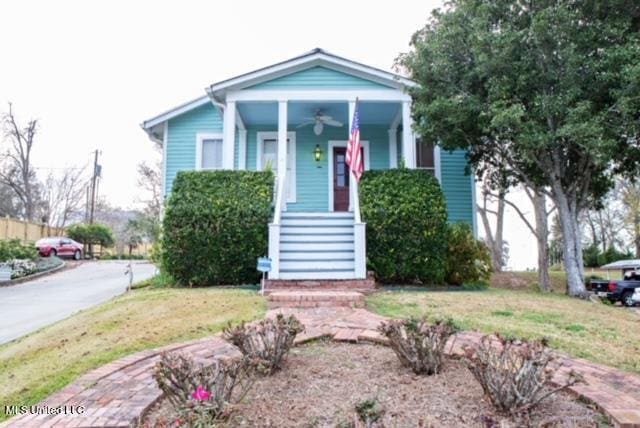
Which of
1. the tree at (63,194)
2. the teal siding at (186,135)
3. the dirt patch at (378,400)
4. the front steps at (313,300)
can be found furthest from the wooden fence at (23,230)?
the dirt patch at (378,400)

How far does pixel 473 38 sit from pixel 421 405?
820 cm

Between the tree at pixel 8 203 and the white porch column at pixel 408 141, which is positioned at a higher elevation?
the tree at pixel 8 203

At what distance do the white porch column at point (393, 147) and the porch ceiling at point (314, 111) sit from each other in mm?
304

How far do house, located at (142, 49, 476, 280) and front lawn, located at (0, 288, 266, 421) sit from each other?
6.47 ft

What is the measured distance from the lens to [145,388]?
3039 mm

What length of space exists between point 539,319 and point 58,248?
79.2 ft

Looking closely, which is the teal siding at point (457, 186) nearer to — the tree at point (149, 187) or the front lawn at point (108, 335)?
the front lawn at point (108, 335)

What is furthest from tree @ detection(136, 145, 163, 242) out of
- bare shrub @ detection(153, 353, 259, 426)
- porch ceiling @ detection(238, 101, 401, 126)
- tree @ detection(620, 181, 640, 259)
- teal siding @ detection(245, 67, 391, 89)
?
tree @ detection(620, 181, 640, 259)

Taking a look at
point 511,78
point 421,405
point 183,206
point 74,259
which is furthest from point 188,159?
point 74,259

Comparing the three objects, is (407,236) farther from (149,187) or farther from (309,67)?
(149,187)

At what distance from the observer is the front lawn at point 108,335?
138 inches

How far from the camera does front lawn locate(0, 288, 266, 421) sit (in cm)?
350

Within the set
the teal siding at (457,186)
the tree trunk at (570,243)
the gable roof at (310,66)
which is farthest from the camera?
the teal siding at (457,186)

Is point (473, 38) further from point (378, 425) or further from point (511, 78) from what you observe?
point (378, 425)
